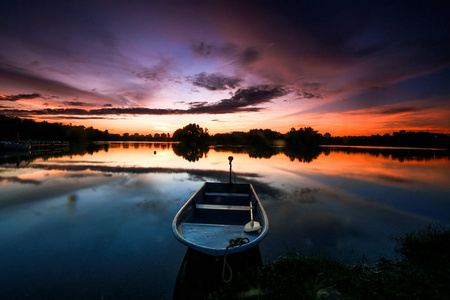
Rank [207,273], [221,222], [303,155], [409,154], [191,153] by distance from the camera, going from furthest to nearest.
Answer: [409,154] < [191,153] < [303,155] < [221,222] < [207,273]

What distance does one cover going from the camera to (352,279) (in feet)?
18.1

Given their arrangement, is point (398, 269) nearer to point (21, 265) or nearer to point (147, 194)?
point (21, 265)

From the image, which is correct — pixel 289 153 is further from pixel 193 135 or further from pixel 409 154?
pixel 193 135

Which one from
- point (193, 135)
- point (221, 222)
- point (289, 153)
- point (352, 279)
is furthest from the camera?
point (193, 135)

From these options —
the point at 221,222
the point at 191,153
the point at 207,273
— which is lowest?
the point at 191,153

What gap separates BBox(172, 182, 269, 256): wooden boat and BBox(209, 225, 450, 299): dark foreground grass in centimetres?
113

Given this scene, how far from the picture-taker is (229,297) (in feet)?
16.9

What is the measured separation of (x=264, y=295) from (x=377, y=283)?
332cm

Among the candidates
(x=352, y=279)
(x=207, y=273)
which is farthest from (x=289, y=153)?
(x=207, y=273)

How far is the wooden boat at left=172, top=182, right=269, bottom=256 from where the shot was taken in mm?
5681

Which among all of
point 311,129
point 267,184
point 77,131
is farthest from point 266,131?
point 77,131

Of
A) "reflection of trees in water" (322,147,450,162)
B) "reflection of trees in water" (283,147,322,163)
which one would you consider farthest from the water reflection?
"reflection of trees in water" (322,147,450,162)

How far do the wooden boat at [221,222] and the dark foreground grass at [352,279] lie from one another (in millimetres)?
1134

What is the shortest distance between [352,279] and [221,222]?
17.6ft
